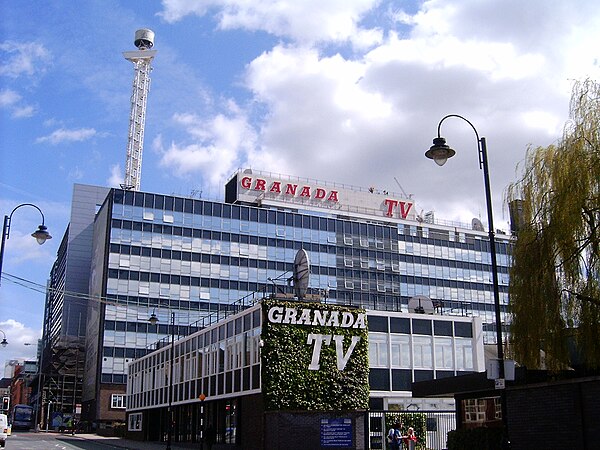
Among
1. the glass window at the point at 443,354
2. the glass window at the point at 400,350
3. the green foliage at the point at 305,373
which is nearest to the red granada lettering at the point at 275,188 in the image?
the glass window at the point at 443,354

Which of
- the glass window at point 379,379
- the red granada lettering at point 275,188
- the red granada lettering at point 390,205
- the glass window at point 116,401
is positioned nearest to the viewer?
the glass window at point 379,379

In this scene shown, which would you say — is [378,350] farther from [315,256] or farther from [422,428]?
[315,256]

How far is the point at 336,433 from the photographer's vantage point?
3500 centimetres

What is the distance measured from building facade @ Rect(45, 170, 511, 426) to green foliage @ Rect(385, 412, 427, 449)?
140ft

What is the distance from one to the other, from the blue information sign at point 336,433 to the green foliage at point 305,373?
0.66m

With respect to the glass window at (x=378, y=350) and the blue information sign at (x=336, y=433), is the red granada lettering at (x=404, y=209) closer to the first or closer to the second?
the glass window at (x=378, y=350)

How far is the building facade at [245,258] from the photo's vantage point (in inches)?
3450


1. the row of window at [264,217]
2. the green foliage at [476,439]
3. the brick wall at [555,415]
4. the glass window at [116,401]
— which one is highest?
the row of window at [264,217]

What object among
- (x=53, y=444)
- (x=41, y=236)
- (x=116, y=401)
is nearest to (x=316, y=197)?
(x=116, y=401)

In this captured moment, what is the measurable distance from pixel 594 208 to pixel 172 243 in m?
72.7

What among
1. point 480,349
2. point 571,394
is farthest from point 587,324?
point 480,349

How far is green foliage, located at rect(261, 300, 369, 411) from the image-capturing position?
3450cm

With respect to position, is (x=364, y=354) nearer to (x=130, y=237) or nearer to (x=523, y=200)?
(x=523, y=200)

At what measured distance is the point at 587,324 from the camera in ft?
64.2
